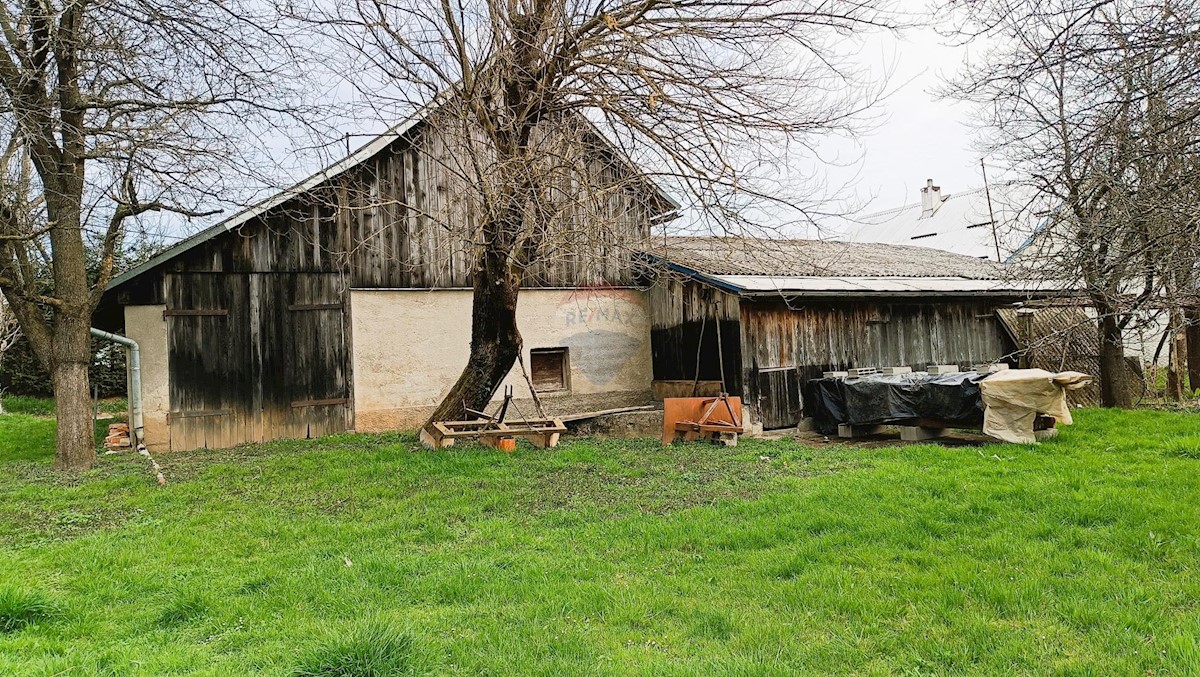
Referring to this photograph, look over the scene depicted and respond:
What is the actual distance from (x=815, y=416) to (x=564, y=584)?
962cm

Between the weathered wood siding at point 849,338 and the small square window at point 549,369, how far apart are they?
3817 millimetres

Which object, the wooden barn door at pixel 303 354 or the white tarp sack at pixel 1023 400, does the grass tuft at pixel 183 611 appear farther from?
the white tarp sack at pixel 1023 400

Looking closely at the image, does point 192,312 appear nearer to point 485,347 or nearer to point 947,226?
point 485,347

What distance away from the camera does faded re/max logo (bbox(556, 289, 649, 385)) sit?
15.1 metres

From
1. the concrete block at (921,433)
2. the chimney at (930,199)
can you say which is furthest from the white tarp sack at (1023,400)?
the chimney at (930,199)

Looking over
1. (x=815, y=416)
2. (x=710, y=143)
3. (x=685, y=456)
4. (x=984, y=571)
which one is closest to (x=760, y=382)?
(x=815, y=416)

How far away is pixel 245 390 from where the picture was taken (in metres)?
12.5

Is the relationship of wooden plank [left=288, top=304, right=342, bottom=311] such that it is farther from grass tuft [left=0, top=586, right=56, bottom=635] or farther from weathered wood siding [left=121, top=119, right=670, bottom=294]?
grass tuft [left=0, top=586, right=56, bottom=635]

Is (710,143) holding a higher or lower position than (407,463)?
higher

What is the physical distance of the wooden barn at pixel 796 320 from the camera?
13492 millimetres

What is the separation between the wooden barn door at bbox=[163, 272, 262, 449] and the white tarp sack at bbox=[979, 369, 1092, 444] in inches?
449

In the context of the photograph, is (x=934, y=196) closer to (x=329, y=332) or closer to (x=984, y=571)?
(x=329, y=332)

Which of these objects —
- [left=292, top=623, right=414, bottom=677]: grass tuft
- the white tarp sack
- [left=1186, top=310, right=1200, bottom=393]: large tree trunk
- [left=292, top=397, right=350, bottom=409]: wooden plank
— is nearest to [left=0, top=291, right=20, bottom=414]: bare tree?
[left=292, top=397, right=350, bottom=409]: wooden plank

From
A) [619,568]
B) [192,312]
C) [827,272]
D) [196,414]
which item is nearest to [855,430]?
[827,272]
